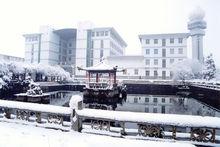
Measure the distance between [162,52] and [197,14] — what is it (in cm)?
2055

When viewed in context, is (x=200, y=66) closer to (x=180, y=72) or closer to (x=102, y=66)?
(x=180, y=72)

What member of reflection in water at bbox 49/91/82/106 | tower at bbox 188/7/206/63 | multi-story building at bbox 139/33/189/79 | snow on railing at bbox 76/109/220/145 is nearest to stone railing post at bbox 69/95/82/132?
snow on railing at bbox 76/109/220/145

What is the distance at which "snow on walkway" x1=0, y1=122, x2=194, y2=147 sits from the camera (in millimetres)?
5562

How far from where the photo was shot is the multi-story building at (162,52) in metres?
52.8

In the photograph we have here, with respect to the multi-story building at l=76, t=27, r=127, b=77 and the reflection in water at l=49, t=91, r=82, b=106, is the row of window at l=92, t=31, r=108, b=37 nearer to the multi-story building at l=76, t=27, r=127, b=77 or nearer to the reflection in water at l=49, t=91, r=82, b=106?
the multi-story building at l=76, t=27, r=127, b=77

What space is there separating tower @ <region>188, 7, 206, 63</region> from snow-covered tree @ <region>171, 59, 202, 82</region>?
17.1 meters

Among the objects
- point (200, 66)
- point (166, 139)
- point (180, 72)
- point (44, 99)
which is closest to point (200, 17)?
point (200, 66)

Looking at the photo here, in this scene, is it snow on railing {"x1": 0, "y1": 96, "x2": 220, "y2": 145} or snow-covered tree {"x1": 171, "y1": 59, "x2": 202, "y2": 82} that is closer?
snow on railing {"x1": 0, "y1": 96, "x2": 220, "y2": 145}

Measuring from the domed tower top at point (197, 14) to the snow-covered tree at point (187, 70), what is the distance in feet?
77.1

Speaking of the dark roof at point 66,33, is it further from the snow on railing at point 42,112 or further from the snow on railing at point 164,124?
the snow on railing at point 164,124

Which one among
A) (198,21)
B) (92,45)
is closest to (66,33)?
(92,45)

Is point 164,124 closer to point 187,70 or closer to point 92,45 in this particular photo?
point 187,70

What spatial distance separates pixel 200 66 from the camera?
4819 cm

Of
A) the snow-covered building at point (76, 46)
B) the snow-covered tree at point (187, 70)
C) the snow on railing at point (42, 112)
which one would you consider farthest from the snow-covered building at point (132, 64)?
the snow on railing at point (42, 112)
